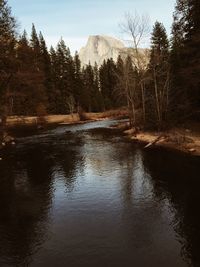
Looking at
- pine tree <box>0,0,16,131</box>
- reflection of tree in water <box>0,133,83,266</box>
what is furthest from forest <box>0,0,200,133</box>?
reflection of tree in water <box>0,133,83,266</box>

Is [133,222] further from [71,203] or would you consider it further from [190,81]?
[190,81]

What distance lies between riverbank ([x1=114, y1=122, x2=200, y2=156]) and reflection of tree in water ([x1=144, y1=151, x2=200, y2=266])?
1.79 m

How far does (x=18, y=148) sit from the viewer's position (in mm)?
34562

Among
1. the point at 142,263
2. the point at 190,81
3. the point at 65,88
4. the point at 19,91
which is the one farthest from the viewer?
the point at 65,88

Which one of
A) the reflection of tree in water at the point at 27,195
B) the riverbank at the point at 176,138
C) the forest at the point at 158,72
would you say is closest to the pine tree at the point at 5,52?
the forest at the point at 158,72

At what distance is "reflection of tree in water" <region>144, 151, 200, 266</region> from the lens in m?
12.8

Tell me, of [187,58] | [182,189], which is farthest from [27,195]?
[187,58]

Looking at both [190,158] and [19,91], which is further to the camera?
[19,91]

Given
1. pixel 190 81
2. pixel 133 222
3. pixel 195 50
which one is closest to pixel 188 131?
pixel 190 81

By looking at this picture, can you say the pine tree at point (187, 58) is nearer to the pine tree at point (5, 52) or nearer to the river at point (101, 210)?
the river at point (101, 210)

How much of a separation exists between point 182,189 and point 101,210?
5228 mm

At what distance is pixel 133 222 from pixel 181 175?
26.3ft

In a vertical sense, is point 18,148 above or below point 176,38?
below

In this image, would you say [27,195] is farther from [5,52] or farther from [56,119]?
[56,119]
